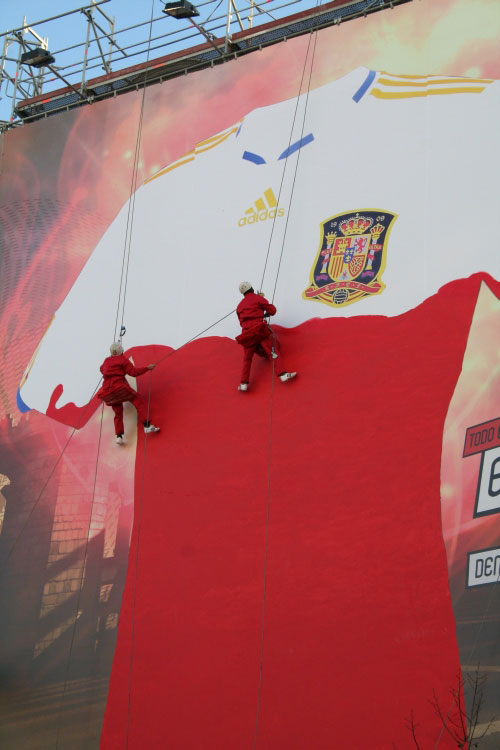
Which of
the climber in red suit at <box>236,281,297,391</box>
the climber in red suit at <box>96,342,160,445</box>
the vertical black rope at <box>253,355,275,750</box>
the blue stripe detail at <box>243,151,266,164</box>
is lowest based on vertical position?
the vertical black rope at <box>253,355,275,750</box>

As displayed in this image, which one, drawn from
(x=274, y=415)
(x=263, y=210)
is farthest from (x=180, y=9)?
(x=274, y=415)

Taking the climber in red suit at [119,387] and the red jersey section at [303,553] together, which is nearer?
the red jersey section at [303,553]

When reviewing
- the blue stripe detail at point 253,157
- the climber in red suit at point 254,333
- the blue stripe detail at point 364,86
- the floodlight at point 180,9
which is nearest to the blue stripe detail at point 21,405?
the climber in red suit at point 254,333

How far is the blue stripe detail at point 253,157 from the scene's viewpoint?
9052mm

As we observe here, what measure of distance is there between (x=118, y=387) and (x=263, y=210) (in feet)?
7.84

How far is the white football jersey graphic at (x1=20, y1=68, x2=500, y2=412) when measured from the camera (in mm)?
7746

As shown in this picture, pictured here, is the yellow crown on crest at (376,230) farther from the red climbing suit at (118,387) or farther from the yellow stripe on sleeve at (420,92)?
the red climbing suit at (118,387)

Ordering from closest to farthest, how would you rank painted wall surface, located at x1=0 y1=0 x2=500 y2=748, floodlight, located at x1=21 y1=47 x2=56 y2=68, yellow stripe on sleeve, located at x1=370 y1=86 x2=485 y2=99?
1. painted wall surface, located at x1=0 y1=0 x2=500 y2=748
2. yellow stripe on sleeve, located at x1=370 y1=86 x2=485 y2=99
3. floodlight, located at x1=21 y1=47 x2=56 y2=68

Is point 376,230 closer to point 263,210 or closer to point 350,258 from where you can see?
point 350,258

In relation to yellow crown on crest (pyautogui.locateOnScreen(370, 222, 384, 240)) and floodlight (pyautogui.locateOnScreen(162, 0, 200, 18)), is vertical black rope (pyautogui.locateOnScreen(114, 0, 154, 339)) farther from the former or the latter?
yellow crown on crest (pyautogui.locateOnScreen(370, 222, 384, 240))

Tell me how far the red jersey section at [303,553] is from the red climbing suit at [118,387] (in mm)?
405

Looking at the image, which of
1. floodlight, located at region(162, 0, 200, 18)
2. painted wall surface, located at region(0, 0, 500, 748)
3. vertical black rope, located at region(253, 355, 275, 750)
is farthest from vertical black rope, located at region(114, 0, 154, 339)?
vertical black rope, located at region(253, 355, 275, 750)

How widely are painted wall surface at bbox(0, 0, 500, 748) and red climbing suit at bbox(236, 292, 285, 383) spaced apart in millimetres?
184

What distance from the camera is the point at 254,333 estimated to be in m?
7.85
